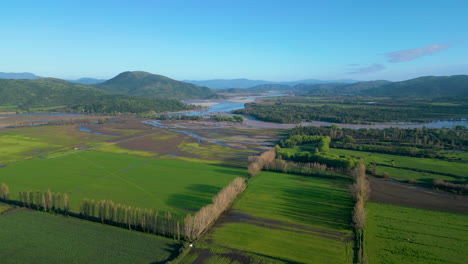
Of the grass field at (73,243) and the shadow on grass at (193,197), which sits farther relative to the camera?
the shadow on grass at (193,197)

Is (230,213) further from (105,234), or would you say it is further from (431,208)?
(431,208)

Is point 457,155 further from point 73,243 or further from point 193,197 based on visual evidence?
point 73,243

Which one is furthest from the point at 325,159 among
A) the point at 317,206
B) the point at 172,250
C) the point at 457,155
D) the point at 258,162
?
the point at 172,250

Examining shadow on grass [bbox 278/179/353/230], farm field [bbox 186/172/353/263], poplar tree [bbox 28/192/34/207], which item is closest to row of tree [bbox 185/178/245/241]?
farm field [bbox 186/172/353/263]

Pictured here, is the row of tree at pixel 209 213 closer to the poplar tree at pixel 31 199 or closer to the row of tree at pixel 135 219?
the row of tree at pixel 135 219

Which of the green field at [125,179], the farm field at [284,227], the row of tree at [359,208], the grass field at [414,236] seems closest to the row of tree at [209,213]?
the farm field at [284,227]
